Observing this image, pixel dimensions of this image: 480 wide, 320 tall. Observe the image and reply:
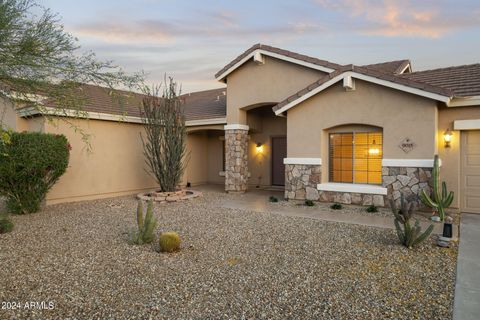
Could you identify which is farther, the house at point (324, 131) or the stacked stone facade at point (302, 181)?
the stacked stone facade at point (302, 181)

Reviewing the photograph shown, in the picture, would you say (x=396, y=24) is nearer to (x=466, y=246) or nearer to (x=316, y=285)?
(x=466, y=246)

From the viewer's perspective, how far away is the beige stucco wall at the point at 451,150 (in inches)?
361

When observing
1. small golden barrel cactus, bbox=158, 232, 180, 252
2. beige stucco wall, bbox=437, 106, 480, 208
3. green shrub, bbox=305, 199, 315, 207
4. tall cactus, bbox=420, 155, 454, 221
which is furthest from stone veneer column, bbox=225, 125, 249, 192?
small golden barrel cactus, bbox=158, 232, 180, 252

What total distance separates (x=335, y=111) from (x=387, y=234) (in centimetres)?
450

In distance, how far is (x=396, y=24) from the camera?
12.4 metres

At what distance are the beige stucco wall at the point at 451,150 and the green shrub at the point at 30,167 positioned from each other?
36.9 ft

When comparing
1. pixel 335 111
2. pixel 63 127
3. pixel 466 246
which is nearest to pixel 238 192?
pixel 335 111

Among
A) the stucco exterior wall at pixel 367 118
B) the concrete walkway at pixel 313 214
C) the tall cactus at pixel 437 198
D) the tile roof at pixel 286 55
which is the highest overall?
the tile roof at pixel 286 55

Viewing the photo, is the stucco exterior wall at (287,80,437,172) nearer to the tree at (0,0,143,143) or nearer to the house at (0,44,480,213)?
the house at (0,44,480,213)

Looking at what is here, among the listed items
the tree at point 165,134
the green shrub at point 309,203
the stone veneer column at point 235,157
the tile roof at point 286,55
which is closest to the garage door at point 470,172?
the green shrub at point 309,203

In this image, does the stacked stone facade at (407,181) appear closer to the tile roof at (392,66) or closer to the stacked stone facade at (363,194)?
the stacked stone facade at (363,194)

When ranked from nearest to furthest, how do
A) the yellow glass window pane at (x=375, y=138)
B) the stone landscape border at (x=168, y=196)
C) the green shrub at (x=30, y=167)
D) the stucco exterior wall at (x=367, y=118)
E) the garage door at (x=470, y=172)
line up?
the green shrub at (x=30, y=167)
the stucco exterior wall at (x=367, y=118)
the garage door at (x=470, y=172)
the yellow glass window pane at (x=375, y=138)
the stone landscape border at (x=168, y=196)

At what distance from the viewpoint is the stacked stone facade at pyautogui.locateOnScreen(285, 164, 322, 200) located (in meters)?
10.6

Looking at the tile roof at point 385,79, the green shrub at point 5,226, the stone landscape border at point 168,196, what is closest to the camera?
the green shrub at point 5,226
